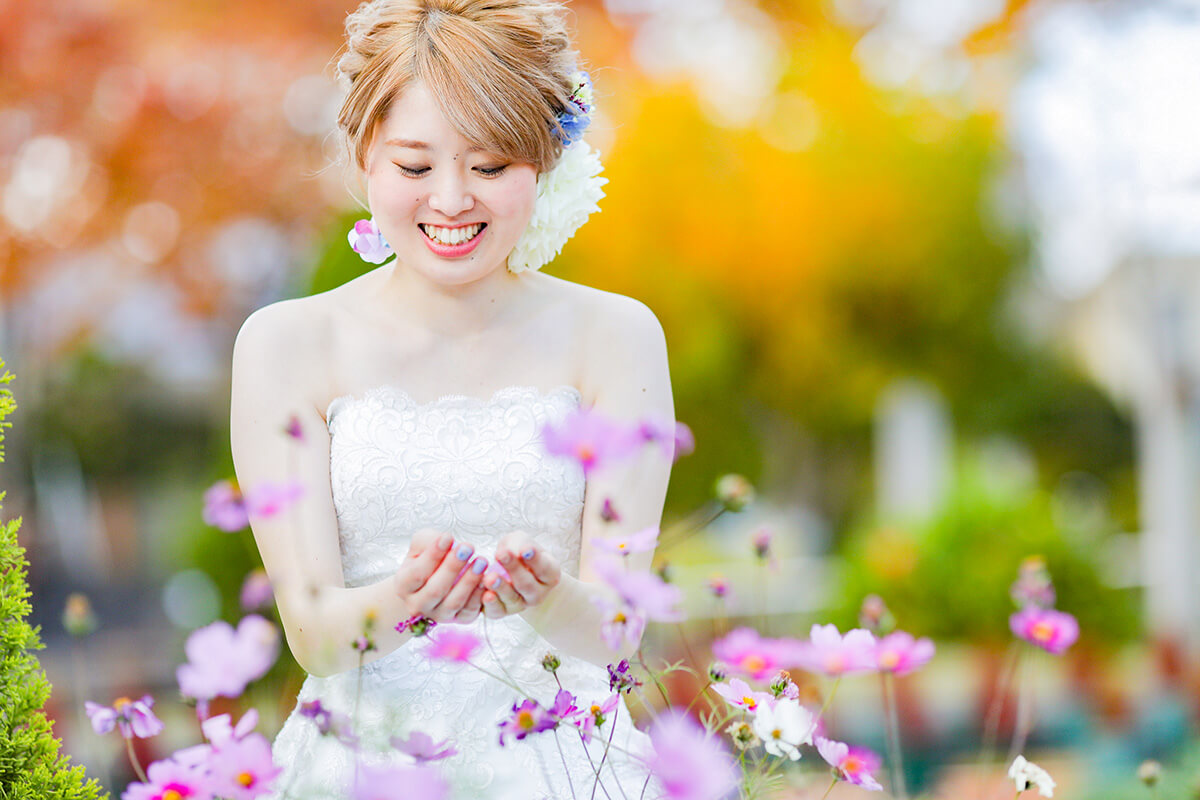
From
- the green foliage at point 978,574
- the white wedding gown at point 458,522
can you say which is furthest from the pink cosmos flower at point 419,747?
the green foliage at point 978,574

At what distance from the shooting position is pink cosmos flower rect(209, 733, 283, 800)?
1045 millimetres

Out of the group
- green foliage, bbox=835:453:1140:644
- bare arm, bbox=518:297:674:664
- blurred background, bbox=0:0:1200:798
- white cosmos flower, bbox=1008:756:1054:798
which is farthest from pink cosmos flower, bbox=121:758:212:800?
green foliage, bbox=835:453:1140:644

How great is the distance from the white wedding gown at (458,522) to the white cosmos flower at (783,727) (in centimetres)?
39

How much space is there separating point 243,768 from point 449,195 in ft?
2.71

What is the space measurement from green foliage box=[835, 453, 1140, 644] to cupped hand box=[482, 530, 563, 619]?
4.12 meters

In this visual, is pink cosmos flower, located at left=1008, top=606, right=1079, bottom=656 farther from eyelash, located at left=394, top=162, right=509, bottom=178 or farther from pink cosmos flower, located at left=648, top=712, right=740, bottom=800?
eyelash, located at left=394, top=162, right=509, bottom=178

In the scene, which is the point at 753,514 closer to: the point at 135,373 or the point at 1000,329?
the point at 1000,329

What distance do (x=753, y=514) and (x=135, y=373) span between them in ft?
20.7

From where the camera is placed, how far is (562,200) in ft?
5.61

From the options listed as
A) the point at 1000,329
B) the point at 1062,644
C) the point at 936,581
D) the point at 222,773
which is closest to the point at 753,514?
the point at 1000,329

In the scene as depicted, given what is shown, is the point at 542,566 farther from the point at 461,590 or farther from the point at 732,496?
the point at 732,496

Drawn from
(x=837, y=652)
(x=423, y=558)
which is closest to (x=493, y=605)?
(x=423, y=558)

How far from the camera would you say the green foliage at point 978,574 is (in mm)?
5098

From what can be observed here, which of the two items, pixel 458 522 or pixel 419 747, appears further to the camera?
pixel 458 522
